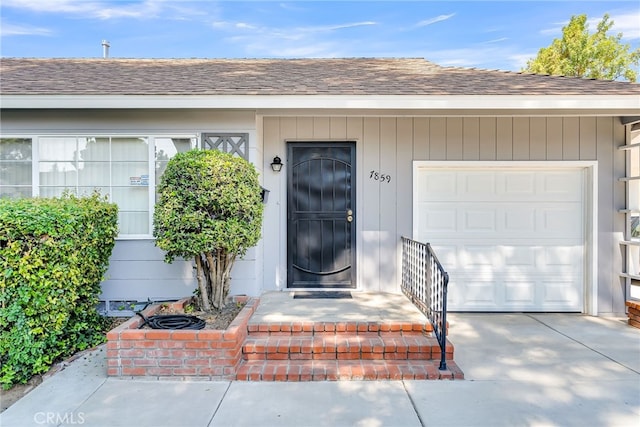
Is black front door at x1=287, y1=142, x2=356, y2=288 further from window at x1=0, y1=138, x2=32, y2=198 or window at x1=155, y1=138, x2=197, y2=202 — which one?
window at x1=0, y1=138, x2=32, y2=198

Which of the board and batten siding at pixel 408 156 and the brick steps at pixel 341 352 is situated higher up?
the board and batten siding at pixel 408 156

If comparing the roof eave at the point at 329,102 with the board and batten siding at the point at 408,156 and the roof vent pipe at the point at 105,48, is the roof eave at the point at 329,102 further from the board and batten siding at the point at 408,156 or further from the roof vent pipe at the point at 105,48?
the roof vent pipe at the point at 105,48

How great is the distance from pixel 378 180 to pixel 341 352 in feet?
8.13

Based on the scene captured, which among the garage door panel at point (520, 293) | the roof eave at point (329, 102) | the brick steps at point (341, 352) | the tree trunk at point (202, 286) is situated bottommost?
the brick steps at point (341, 352)

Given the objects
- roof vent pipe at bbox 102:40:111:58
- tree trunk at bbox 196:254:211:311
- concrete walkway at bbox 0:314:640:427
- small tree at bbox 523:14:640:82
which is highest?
small tree at bbox 523:14:640:82

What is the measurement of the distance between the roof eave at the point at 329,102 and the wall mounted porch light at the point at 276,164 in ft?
3.09

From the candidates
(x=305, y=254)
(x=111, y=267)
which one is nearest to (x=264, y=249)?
(x=305, y=254)

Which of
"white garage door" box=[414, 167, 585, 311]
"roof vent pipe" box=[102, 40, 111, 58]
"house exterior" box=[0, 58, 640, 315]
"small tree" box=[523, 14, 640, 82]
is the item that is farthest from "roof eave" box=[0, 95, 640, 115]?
"small tree" box=[523, 14, 640, 82]

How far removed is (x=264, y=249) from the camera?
493cm

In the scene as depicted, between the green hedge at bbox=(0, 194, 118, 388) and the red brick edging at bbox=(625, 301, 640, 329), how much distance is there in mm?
6179

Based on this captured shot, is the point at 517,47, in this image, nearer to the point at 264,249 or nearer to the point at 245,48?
the point at 245,48

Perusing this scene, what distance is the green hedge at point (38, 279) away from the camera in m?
2.94

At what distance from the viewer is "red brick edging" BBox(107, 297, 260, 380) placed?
306cm

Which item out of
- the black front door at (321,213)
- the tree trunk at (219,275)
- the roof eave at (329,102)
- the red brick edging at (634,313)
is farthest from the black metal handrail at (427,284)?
the red brick edging at (634,313)
